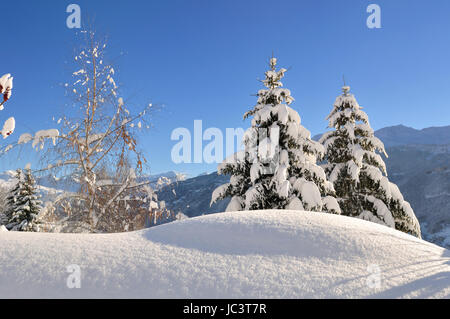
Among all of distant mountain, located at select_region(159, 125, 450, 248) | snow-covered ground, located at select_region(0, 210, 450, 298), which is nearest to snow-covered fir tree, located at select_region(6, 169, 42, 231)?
distant mountain, located at select_region(159, 125, 450, 248)

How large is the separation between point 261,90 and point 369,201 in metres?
6.21

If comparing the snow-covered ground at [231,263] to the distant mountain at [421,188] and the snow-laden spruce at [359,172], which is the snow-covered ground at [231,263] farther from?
the snow-laden spruce at [359,172]

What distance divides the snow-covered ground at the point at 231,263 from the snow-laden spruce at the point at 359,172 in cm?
871

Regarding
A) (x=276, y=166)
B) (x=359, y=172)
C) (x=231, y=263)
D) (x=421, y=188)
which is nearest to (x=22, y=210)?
(x=276, y=166)

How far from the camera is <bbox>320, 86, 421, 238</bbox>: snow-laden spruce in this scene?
10.8 meters

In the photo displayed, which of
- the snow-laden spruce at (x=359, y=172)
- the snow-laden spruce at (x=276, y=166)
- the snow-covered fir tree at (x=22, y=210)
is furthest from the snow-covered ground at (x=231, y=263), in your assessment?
the snow-covered fir tree at (x=22, y=210)

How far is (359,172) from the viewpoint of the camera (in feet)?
37.9

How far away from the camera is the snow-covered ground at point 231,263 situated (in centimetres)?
209

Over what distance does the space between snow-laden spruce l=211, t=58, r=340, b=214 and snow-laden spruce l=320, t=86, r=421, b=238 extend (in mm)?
2107

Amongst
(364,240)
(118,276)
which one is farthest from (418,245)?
(118,276)

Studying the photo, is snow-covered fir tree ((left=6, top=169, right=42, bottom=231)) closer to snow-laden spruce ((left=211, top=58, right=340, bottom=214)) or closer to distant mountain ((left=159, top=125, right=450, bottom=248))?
distant mountain ((left=159, top=125, right=450, bottom=248))

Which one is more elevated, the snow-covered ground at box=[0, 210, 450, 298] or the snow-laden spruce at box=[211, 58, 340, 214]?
the snow-laden spruce at box=[211, 58, 340, 214]

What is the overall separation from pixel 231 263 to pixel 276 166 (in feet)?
24.8

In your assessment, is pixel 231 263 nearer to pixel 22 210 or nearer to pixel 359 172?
pixel 359 172
